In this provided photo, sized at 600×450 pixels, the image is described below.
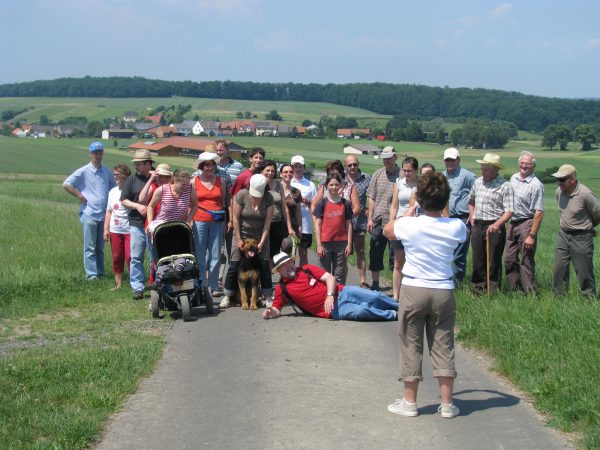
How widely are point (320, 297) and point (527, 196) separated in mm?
3029

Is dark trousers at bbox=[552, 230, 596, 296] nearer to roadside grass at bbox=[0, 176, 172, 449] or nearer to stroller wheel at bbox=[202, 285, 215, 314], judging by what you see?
stroller wheel at bbox=[202, 285, 215, 314]

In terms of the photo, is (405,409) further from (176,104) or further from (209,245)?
(176,104)

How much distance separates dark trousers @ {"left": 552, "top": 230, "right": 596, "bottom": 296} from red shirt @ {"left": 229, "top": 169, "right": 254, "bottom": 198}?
13.8 ft

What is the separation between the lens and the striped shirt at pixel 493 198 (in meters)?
10.5

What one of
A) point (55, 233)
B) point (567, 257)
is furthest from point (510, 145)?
point (567, 257)

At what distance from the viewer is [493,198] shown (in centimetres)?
1057

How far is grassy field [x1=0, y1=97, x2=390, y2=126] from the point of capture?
124 metres

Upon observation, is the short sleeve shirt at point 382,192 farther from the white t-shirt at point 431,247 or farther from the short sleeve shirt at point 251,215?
the white t-shirt at point 431,247

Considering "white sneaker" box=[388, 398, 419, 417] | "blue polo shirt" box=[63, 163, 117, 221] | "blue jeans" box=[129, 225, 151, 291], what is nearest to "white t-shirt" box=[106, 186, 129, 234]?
"blue jeans" box=[129, 225, 151, 291]

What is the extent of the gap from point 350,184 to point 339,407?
6073 millimetres

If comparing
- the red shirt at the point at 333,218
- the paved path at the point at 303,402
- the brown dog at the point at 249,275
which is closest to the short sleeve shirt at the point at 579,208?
the red shirt at the point at 333,218

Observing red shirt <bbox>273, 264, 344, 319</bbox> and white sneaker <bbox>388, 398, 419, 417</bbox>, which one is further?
red shirt <bbox>273, 264, 344, 319</bbox>

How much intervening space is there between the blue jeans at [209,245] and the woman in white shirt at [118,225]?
1181 millimetres

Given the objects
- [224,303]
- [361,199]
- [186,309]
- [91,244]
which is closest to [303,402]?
[186,309]
